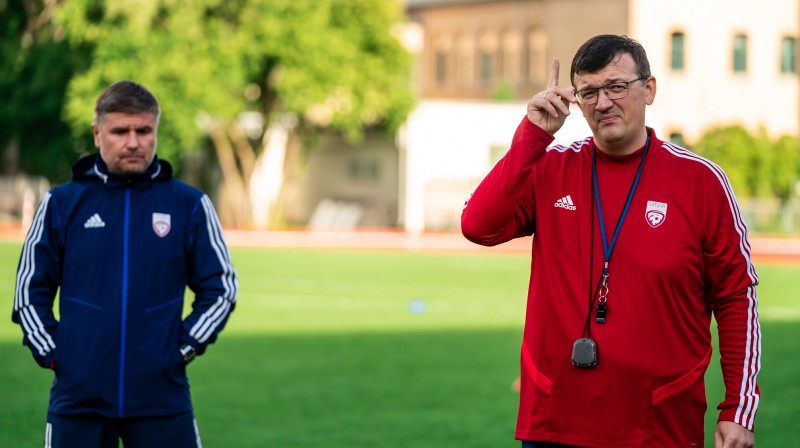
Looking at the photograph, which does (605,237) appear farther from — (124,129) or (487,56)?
(487,56)

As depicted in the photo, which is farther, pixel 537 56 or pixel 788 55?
pixel 537 56

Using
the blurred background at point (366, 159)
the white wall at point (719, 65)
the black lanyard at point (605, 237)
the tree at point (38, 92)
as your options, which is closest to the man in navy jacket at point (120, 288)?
the black lanyard at point (605, 237)

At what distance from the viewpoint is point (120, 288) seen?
502 centimetres

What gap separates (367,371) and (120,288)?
7.42 m

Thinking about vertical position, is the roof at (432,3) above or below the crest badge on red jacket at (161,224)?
above

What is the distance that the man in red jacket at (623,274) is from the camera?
13.8ft

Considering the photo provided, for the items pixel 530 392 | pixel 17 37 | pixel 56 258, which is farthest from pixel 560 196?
pixel 17 37

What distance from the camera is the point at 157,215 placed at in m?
5.14

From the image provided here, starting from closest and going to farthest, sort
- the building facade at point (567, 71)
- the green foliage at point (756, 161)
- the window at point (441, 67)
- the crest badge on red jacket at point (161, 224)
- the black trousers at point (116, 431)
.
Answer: the black trousers at point (116, 431), the crest badge on red jacket at point (161, 224), the building facade at point (567, 71), the green foliage at point (756, 161), the window at point (441, 67)

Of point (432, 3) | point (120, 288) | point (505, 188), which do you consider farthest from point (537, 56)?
point (505, 188)

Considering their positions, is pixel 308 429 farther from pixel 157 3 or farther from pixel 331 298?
pixel 157 3

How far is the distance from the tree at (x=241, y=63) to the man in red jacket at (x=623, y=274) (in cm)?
3739

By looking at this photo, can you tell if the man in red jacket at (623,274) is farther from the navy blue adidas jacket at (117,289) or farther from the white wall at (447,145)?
the white wall at (447,145)

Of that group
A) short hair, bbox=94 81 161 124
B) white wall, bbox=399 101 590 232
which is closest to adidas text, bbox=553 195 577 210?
short hair, bbox=94 81 161 124
